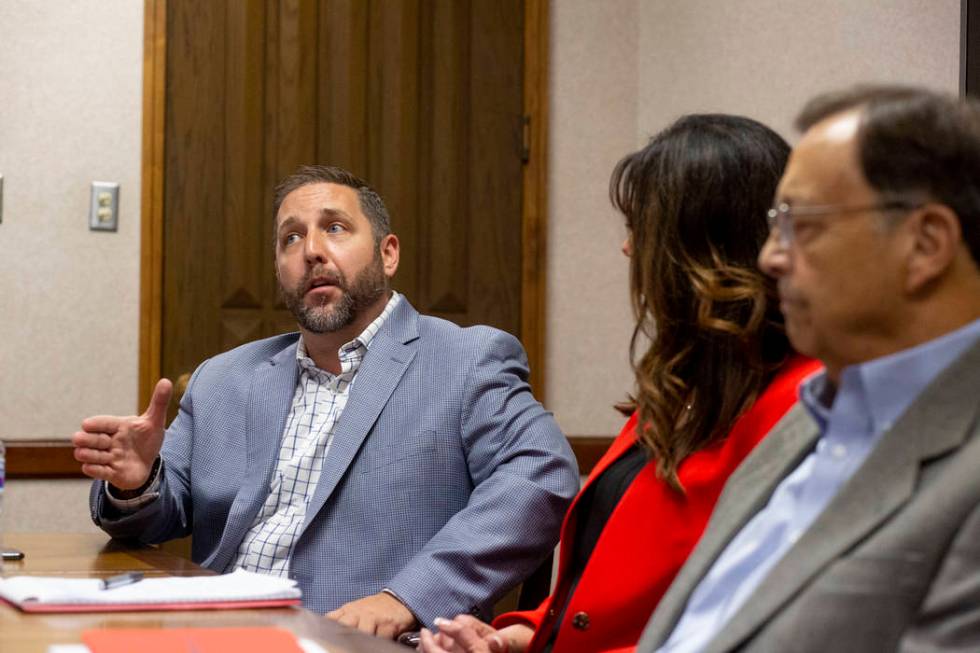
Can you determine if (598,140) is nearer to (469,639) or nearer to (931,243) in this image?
(469,639)

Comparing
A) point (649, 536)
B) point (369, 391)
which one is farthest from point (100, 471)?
point (649, 536)

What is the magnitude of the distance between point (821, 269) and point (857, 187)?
83 mm

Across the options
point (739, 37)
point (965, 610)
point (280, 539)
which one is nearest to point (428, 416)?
point (280, 539)

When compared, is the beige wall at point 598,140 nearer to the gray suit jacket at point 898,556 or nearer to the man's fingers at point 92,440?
the man's fingers at point 92,440

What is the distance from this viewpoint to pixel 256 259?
12.8ft

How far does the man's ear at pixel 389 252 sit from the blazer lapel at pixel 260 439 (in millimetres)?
291

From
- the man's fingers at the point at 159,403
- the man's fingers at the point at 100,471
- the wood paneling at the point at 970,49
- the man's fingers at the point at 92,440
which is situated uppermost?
the wood paneling at the point at 970,49

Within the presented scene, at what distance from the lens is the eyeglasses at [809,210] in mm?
1066

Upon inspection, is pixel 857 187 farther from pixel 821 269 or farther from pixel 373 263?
pixel 373 263

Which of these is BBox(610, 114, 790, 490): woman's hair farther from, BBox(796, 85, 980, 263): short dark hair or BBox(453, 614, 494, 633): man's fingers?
BBox(796, 85, 980, 263): short dark hair

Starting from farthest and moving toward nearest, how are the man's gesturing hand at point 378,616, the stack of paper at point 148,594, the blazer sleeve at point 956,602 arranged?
the man's gesturing hand at point 378,616, the stack of paper at point 148,594, the blazer sleeve at point 956,602

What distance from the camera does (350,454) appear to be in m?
2.41

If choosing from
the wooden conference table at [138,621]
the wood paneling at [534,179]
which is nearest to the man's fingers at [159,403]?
the wooden conference table at [138,621]

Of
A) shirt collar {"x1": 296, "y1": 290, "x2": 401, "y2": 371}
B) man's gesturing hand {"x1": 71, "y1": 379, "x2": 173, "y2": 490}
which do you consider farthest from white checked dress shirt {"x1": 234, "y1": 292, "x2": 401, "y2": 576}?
man's gesturing hand {"x1": 71, "y1": 379, "x2": 173, "y2": 490}
